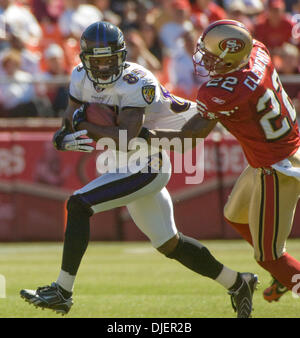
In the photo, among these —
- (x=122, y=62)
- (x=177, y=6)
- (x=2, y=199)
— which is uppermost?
(x=177, y=6)

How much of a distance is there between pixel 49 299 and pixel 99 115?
1.19m

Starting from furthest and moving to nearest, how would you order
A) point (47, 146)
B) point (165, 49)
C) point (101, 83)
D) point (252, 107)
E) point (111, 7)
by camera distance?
point (111, 7) < point (165, 49) < point (47, 146) < point (101, 83) < point (252, 107)

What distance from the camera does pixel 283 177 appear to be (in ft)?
16.5

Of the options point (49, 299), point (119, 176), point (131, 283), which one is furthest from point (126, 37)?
point (49, 299)

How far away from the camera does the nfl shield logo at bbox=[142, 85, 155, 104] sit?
5.25m

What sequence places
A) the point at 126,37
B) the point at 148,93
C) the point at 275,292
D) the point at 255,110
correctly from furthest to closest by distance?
the point at 126,37 < the point at 275,292 < the point at 148,93 < the point at 255,110

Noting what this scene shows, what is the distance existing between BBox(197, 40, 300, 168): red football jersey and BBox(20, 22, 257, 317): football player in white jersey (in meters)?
0.51

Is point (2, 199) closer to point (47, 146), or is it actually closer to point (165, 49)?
point (47, 146)

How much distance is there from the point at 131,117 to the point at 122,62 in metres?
0.41

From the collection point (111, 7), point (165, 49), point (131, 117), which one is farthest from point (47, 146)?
point (131, 117)

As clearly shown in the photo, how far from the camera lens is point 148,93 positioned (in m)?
5.27

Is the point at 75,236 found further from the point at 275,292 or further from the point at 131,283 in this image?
the point at 131,283

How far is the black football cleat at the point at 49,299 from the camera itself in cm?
504

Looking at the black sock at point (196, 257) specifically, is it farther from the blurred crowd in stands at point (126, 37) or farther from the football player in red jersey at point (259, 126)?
the blurred crowd in stands at point (126, 37)
